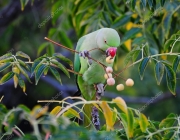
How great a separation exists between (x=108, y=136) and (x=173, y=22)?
152cm

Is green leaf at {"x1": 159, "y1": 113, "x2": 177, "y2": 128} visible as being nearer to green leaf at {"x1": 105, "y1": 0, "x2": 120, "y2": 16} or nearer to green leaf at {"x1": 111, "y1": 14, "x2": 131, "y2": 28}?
green leaf at {"x1": 111, "y1": 14, "x2": 131, "y2": 28}

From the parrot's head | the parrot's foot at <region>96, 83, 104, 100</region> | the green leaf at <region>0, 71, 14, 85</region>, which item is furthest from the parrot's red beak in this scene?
the green leaf at <region>0, 71, 14, 85</region>

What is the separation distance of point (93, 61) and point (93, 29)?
55 cm

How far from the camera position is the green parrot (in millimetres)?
2010

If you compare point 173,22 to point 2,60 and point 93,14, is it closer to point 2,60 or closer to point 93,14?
point 93,14

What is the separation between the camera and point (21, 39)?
4.88 meters

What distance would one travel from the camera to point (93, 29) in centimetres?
261

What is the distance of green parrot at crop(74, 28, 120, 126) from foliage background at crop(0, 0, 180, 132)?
0.62 ft

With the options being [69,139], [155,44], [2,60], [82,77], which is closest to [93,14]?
[155,44]

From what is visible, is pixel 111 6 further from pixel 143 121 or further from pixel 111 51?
pixel 143 121

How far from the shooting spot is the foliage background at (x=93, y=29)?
8.15 ft

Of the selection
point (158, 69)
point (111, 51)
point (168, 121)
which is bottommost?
point (168, 121)

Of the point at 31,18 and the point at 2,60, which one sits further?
the point at 31,18

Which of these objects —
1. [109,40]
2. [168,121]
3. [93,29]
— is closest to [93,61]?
[109,40]
